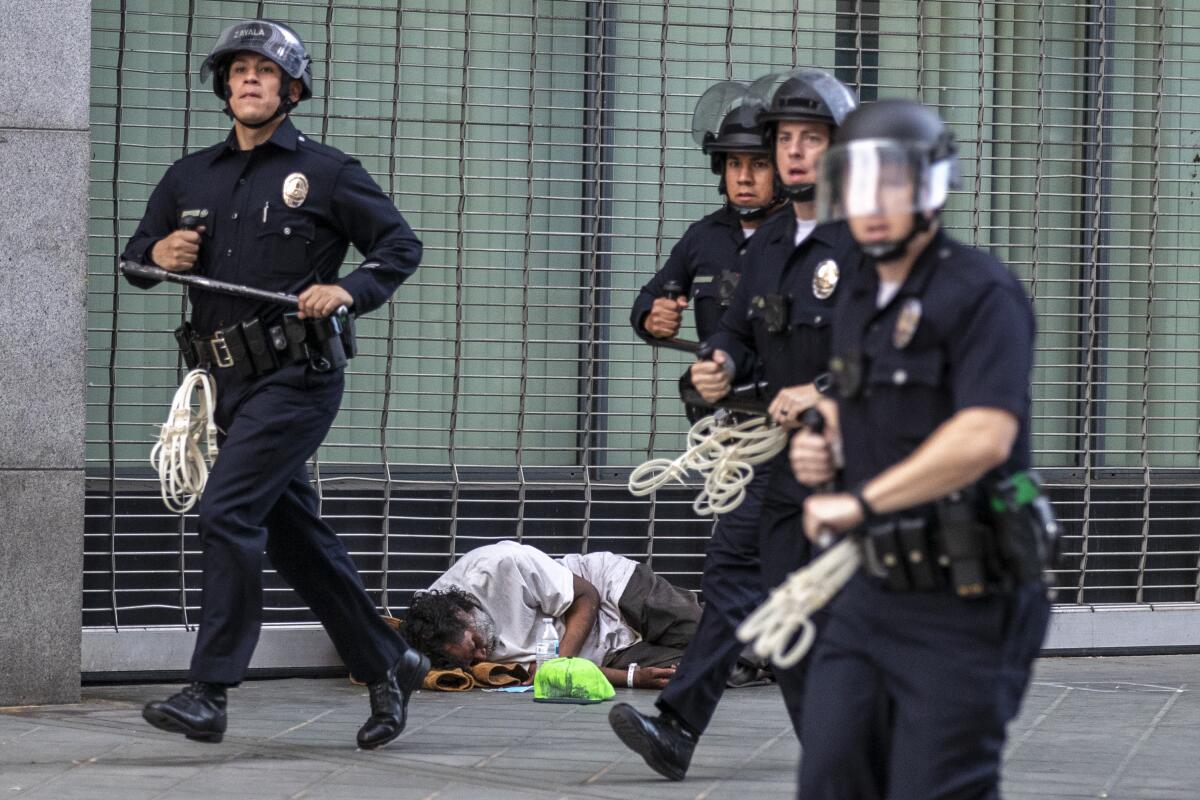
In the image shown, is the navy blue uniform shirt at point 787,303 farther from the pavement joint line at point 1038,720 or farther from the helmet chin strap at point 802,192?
the pavement joint line at point 1038,720

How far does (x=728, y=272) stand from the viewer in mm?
6027

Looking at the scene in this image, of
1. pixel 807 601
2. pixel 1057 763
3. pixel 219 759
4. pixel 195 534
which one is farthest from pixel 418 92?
pixel 807 601

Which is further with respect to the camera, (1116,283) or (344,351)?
(1116,283)

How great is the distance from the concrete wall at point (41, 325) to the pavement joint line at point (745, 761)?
2.44m

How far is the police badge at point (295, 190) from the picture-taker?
5965 mm

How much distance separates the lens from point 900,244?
3416 mm

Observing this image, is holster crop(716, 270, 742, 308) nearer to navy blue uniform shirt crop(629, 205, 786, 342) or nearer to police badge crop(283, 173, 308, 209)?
navy blue uniform shirt crop(629, 205, 786, 342)

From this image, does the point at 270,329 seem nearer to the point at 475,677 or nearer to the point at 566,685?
the point at 566,685

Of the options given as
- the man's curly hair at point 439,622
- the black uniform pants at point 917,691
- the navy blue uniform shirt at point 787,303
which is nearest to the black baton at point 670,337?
the navy blue uniform shirt at point 787,303

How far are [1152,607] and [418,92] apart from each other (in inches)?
159

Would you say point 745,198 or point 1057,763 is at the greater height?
point 745,198

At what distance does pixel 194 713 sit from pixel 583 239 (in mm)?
3394

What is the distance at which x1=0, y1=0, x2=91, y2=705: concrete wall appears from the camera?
21.5ft

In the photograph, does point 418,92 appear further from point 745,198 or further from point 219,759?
point 219,759
